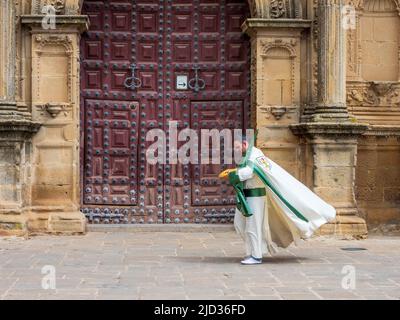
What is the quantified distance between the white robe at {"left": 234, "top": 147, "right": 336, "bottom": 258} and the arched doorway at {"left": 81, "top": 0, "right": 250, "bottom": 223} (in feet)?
12.1

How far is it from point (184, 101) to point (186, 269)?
4807 millimetres

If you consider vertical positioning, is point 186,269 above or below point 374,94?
below

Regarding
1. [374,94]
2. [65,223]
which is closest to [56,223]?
[65,223]

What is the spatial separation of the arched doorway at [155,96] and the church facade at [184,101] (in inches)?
0.7

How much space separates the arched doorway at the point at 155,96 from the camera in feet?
42.3

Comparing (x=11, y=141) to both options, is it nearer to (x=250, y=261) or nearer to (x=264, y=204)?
(x=264, y=204)

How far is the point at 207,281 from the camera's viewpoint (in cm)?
793

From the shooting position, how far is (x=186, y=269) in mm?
8742

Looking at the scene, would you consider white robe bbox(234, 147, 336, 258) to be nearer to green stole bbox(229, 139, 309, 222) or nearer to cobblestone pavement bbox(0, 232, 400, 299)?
green stole bbox(229, 139, 309, 222)

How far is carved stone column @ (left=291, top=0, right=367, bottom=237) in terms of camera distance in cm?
1179

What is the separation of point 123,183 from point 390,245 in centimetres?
420

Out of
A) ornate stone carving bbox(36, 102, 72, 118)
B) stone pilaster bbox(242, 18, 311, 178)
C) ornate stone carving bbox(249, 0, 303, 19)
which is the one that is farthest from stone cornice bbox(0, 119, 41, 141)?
ornate stone carving bbox(249, 0, 303, 19)
